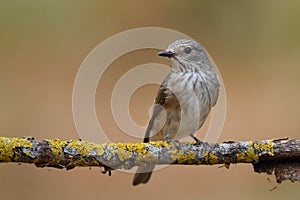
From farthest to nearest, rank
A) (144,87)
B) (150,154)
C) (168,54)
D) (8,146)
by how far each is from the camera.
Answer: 1. (144,87)
2. (168,54)
3. (150,154)
4. (8,146)

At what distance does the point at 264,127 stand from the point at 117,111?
174cm

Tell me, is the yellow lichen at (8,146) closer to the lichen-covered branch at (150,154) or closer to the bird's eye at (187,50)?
the lichen-covered branch at (150,154)

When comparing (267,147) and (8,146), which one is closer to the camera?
(8,146)

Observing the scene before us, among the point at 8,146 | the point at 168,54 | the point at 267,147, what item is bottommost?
the point at 8,146

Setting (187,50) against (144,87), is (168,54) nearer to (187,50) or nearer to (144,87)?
(187,50)

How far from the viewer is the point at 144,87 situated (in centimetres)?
669

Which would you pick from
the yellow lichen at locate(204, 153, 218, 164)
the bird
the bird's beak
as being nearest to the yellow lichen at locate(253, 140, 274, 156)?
the yellow lichen at locate(204, 153, 218, 164)

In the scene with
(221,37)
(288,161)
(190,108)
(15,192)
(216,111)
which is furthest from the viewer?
Answer: (221,37)

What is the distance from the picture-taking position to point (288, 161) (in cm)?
357

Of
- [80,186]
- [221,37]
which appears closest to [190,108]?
[80,186]

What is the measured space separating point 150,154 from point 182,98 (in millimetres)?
778

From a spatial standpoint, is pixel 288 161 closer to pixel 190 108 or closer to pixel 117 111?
pixel 190 108

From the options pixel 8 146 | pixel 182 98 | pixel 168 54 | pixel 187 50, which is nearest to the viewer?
pixel 8 146

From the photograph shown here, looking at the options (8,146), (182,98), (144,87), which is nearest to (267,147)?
(182,98)
